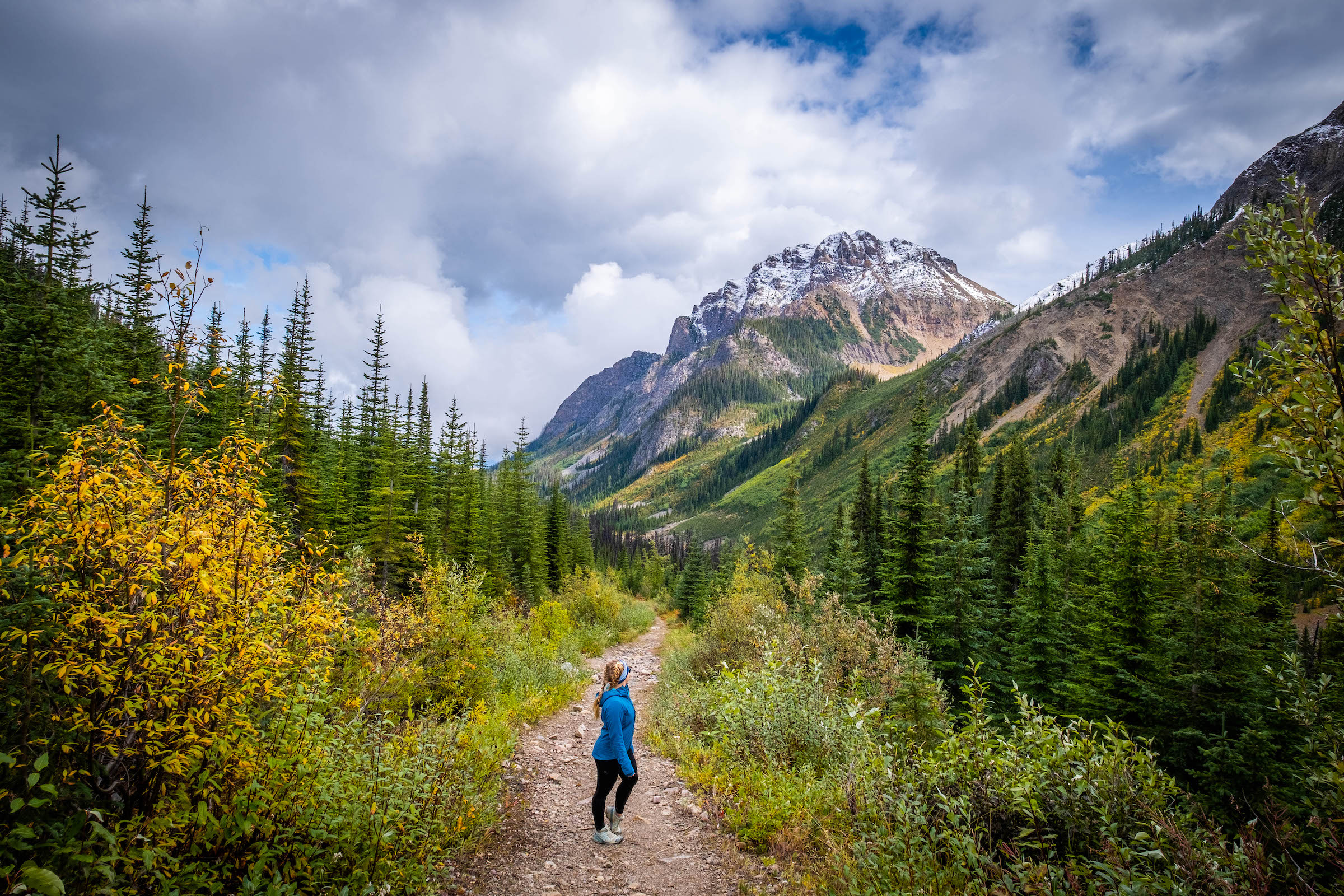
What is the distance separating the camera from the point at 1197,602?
1453 centimetres

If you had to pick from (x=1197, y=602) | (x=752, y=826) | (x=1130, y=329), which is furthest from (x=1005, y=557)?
(x=1130, y=329)

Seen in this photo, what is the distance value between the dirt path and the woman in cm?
29

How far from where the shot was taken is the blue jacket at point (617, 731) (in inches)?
289

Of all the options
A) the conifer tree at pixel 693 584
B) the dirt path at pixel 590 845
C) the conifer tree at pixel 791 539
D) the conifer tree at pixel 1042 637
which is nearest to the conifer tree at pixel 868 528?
the conifer tree at pixel 791 539

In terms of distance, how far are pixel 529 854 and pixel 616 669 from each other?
2449 millimetres

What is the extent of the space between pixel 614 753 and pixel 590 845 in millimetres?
1311

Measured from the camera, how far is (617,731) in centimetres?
736

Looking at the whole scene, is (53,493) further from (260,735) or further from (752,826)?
(752,826)

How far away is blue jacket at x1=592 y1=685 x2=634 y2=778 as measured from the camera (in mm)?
7328

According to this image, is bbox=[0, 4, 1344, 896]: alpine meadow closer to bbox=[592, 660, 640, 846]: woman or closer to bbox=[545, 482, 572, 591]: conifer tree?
bbox=[592, 660, 640, 846]: woman

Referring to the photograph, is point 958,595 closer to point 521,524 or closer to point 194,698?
point 194,698

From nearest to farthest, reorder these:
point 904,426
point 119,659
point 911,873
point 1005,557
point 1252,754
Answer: point 119,659 → point 911,873 → point 1252,754 → point 1005,557 → point 904,426

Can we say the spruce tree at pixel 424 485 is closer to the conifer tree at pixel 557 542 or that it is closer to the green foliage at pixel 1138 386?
the conifer tree at pixel 557 542

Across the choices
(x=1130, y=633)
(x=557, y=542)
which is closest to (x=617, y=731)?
(x=1130, y=633)
